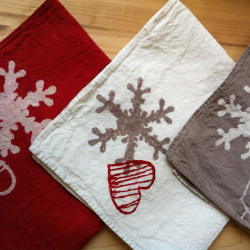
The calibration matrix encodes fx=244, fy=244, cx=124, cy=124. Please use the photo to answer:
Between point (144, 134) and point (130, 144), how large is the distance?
40mm

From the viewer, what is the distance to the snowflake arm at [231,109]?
0.57 metres

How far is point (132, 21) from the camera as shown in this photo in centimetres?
59

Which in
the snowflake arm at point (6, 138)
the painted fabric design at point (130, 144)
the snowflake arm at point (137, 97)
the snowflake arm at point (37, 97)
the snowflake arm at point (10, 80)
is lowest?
the painted fabric design at point (130, 144)

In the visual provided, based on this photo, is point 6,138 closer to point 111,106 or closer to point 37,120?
point 37,120

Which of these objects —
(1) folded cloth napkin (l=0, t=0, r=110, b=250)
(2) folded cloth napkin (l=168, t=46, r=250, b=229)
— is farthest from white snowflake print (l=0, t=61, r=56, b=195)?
(2) folded cloth napkin (l=168, t=46, r=250, b=229)

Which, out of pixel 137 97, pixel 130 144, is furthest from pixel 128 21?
pixel 130 144

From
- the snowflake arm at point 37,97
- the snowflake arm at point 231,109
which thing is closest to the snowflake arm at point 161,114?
the snowflake arm at point 231,109

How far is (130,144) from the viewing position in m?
0.55

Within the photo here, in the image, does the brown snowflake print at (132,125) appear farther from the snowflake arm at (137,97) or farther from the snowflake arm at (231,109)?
the snowflake arm at (231,109)

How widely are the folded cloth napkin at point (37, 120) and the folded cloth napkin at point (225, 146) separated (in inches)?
10.5

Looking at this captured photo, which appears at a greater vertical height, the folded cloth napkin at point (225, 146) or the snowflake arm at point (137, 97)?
the snowflake arm at point (137, 97)

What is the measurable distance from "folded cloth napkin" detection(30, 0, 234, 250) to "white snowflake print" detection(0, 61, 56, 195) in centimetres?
4

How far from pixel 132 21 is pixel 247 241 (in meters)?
0.61

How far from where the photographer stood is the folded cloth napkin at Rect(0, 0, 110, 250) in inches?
20.7
